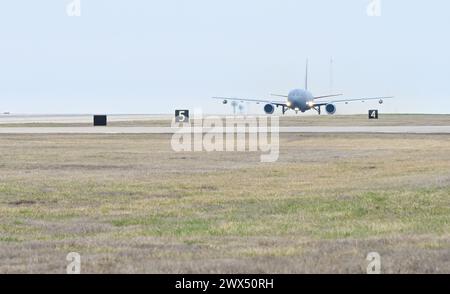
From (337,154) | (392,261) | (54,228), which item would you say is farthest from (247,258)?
(337,154)

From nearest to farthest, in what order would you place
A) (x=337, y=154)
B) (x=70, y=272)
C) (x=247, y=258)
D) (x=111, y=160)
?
(x=70, y=272) < (x=247, y=258) < (x=111, y=160) < (x=337, y=154)

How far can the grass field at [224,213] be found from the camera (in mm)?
13117

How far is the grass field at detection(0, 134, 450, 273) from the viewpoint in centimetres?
1312

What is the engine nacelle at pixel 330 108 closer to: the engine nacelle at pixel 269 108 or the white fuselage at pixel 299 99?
the white fuselage at pixel 299 99

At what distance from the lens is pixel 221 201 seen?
21.6 meters

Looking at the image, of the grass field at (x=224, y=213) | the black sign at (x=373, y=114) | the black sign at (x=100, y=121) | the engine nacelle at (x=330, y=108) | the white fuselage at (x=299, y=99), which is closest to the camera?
the grass field at (x=224, y=213)

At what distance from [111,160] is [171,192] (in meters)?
13.0

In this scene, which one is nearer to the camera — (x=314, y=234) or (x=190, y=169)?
(x=314, y=234)

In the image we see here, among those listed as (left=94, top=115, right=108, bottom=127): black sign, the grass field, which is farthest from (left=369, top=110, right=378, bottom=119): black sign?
the grass field

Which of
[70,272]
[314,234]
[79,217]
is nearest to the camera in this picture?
[70,272]

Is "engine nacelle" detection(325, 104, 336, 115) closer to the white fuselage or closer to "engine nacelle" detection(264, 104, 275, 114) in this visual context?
the white fuselage

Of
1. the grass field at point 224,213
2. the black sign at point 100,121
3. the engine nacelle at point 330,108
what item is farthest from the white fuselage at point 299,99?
the grass field at point 224,213

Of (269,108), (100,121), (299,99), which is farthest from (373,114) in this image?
(100,121)
